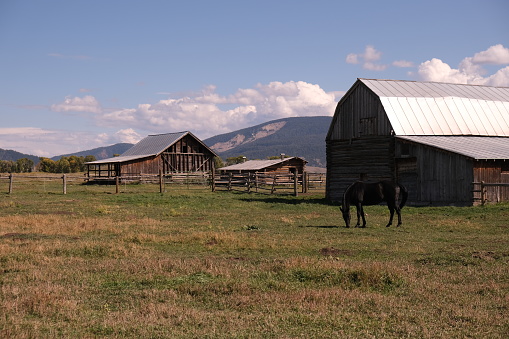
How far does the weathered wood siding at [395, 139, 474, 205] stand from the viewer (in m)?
28.4

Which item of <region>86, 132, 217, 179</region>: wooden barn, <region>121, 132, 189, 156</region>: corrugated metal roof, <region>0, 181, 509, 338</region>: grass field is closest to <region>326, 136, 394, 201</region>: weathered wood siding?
<region>0, 181, 509, 338</region>: grass field

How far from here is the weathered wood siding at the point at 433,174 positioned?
28.4 meters

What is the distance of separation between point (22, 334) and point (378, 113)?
2927 cm

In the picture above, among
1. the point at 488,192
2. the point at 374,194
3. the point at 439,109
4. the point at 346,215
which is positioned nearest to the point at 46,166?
the point at 439,109

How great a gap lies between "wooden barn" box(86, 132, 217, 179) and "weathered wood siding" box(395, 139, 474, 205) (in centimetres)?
3612

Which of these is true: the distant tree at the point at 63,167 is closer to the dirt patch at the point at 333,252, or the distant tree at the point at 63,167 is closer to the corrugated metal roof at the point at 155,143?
the corrugated metal roof at the point at 155,143

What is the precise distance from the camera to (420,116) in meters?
34.0

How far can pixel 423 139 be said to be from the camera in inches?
1248

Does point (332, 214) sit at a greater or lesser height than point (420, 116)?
lesser

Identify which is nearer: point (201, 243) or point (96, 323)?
point (96, 323)

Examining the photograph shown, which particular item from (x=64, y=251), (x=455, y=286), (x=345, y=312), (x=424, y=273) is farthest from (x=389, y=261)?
(x=64, y=251)

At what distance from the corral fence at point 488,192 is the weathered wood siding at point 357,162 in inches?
211

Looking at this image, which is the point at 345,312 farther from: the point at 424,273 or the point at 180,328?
the point at 424,273

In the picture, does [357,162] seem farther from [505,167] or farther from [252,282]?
[252,282]
